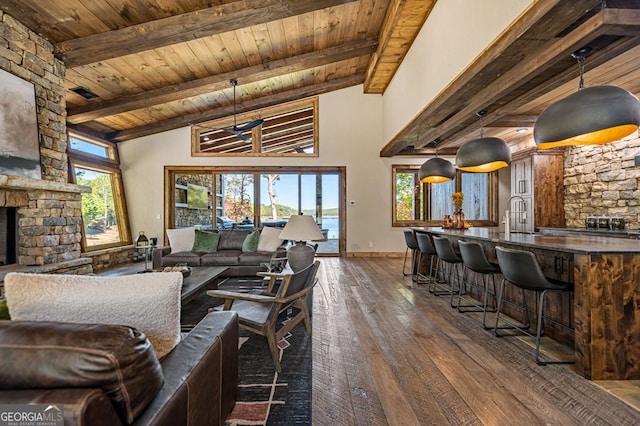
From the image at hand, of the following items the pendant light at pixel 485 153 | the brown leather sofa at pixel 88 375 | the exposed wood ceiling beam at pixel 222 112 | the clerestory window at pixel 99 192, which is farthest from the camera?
the exposed wood ceiling beam at pixel 222 112

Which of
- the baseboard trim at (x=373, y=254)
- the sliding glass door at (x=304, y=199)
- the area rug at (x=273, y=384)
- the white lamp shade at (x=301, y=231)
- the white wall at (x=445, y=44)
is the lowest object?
the area rug at (x=273, y=384)

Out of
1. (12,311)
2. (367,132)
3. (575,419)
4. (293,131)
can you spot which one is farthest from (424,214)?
(12,311)

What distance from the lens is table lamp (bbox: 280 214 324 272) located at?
3207 millimetres

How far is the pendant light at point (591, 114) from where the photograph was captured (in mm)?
2223

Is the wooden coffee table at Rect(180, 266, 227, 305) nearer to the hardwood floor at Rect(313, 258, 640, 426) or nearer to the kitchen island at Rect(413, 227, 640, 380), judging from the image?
the hardwood floor at Rect(313, 258, 640, 426)

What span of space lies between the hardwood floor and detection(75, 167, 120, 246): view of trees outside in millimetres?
5638

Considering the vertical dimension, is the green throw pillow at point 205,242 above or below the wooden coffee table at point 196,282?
above

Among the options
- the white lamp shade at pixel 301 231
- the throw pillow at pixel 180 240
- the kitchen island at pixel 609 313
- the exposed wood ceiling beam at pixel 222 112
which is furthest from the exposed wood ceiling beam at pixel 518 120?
the throw pillow at pixel 180 240

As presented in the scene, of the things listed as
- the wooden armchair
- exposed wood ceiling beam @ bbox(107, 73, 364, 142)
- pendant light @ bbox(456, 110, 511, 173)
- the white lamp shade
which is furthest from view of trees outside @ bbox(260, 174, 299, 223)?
the wooden armchair

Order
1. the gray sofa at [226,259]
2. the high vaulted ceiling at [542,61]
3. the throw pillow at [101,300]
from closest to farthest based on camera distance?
1. the throw pillow at [101,300]
2. the high vaulted ceiling at [542,61]
3. the gray sofa at [226,259]

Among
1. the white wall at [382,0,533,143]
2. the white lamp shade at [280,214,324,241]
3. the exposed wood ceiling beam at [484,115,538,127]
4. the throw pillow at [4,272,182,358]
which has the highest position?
the white wall at [382,0,533,143]

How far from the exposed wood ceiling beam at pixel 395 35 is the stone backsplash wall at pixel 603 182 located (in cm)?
370

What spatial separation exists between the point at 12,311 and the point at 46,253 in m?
3.90

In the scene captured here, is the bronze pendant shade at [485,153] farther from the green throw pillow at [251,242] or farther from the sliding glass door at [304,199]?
the sliding glass door at [304,199]
